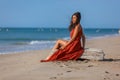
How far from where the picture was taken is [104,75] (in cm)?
796

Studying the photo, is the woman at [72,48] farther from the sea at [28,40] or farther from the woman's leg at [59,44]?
the sea at [28,40]

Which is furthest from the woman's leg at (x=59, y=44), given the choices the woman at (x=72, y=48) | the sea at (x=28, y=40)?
the sea at (x=28, y=40)

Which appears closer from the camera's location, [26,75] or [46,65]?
[26,75]

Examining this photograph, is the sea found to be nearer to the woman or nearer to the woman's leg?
the woman's leg

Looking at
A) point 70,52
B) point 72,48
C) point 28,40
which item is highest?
point 72,48

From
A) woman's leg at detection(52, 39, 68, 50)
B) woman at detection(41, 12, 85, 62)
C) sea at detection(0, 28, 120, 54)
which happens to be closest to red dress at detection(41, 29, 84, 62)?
woman at detection(41, 12, 85, 62)

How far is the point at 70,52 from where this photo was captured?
422 inches

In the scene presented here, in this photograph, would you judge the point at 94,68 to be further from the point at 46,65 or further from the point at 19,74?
the point at 19,74

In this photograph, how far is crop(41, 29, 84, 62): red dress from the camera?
10.6 m

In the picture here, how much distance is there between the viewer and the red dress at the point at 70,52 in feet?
34.7

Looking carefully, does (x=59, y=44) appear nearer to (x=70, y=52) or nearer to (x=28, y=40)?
(x=70, y=52)

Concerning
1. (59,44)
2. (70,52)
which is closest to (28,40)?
(59,44)
